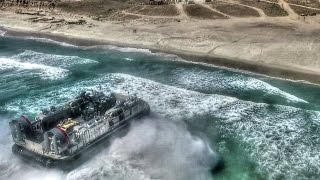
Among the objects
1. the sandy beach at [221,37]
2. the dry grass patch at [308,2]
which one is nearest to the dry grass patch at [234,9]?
the sandy beach at [221,37]

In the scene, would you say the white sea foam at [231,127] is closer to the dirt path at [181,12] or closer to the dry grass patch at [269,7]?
the dirt path at [181,12]

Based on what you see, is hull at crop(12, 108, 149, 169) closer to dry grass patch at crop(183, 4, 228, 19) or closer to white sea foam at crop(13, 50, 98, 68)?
white sea foam at crop(13, 50, 98, 68)

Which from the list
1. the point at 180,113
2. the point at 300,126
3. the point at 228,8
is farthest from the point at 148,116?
the point at 228,8

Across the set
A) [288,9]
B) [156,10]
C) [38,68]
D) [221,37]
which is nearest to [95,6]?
[156,10]

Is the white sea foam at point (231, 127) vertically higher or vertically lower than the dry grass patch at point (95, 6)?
lower

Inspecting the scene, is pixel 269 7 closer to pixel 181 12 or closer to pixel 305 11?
pixel 305 11
